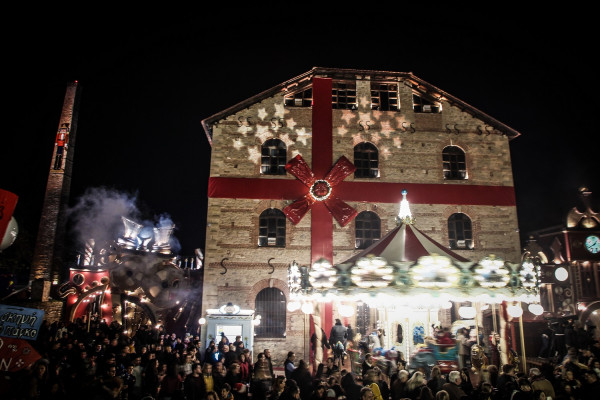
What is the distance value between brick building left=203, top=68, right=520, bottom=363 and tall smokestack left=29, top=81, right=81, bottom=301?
34.6ft

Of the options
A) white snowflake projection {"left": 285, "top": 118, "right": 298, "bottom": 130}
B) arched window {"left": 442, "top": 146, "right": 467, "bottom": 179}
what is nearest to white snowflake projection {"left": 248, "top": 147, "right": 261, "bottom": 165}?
white snowflake projection {"left": 285, "top": 118, "right": 298, "bottom": 130}

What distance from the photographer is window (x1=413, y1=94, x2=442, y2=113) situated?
1827 centimetres

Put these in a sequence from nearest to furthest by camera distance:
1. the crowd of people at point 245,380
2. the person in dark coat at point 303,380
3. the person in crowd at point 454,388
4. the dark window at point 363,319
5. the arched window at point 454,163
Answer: the crowd of people at point 245,380 → the person in crowd at point 454,388 → the person in dark coat at point 303,380 → the dark window at point 363,319 → the arched window at point 454,163

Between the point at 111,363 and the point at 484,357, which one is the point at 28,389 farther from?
the point at 484,357

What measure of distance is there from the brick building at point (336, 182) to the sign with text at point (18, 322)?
7.82 meters

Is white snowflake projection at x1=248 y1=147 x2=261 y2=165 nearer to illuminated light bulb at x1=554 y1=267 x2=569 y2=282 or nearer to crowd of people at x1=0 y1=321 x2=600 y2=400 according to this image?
crowd of people at x1=0 y1=321 x2=600 y2=400

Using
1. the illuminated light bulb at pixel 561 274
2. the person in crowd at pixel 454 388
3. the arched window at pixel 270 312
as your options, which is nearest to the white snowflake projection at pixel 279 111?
the arched window at pixel 270 312

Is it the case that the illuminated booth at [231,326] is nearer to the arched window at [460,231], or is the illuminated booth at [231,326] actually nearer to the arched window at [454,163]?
the arched window at [460,231]

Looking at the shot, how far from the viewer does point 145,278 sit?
1916cm

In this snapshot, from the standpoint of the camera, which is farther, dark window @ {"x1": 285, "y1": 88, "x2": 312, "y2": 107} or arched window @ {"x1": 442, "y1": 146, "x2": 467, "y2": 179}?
dark window @ {"x1": 285, "y1": 88, "x2": 312, "y2": 107}

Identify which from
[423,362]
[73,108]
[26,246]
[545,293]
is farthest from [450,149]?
[26,246]

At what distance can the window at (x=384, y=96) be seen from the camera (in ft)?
59.9

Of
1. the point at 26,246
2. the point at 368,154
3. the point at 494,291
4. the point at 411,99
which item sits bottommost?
the point at 494,291

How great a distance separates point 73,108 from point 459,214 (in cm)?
2143
